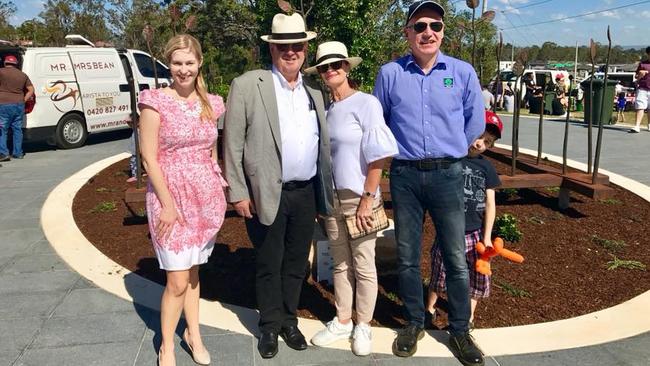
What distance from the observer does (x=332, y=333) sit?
3.09 metres

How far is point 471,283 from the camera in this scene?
126 inches

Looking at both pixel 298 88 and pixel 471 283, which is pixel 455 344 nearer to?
pixel 471 283

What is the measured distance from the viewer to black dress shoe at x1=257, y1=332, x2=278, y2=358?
2932mm

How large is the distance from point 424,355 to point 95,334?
199cm

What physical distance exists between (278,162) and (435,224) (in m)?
0.94

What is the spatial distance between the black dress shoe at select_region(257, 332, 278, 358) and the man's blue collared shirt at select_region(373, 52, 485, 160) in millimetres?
1276

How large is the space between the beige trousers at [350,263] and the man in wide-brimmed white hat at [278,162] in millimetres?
110

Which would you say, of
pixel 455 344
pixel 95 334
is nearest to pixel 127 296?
pixel 95 334

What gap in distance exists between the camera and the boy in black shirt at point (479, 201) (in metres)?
3.07

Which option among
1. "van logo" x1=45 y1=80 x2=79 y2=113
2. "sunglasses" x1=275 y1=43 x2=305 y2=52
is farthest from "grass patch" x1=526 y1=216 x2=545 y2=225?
"van logo" x1=45 y1=80 x2=79 y2=113

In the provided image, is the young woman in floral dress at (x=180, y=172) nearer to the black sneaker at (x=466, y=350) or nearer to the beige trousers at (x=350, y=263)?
the beige trousers at (x=350, y=263)

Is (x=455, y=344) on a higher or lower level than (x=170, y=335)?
lower

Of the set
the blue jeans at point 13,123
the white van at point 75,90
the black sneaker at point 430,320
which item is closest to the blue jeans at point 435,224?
the black sneaker at point 430,320

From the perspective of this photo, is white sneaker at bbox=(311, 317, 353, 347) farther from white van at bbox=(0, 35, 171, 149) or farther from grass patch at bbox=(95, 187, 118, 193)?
white van at bbox=(0, 35, 171, 149)
